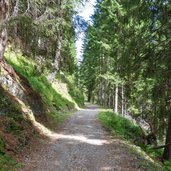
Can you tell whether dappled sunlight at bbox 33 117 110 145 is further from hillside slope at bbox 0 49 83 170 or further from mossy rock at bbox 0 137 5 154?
mossy rock at bbox 0 137 5 154

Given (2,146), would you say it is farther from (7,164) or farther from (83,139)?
(83,139)

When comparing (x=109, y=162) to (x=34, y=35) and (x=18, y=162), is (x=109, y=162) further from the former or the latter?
(x=34, y=35)

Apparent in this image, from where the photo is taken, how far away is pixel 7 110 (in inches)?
512

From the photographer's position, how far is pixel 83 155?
11.0 metres

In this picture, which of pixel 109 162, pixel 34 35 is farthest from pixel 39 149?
pixel 34 35

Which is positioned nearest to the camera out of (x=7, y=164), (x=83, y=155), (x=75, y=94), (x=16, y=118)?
(x=7, y=164)

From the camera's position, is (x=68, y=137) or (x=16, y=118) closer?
(x=16, y=118)

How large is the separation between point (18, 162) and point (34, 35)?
222 inches

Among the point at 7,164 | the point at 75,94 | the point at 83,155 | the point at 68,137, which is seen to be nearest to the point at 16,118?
the point at 68,137

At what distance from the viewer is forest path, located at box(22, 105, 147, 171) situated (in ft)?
31.2

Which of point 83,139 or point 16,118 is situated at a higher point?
point 16,118

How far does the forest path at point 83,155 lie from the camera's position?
9.50 meters

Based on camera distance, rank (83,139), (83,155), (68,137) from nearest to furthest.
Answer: (83,155)
(83,139)
(68,137)

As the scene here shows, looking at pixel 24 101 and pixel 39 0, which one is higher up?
pixel 39 0
